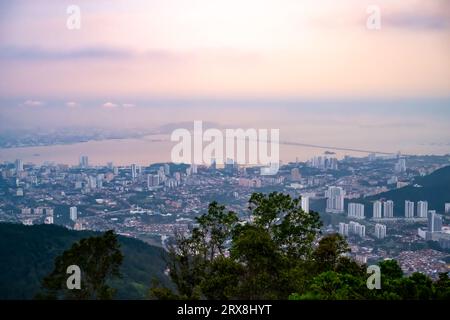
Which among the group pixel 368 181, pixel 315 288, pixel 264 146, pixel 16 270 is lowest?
pixel 16 270

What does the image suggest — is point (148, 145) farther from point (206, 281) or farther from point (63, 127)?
point (206, 281)

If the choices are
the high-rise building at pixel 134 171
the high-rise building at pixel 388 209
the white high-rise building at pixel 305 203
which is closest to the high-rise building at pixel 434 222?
the high-rise building at pixel 388 209

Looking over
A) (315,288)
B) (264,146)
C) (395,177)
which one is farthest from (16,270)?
(395,177)

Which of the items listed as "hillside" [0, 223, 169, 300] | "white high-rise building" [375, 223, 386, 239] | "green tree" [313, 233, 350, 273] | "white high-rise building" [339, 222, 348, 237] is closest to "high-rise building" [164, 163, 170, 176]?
"hillside" [0, 223, 169, 300]

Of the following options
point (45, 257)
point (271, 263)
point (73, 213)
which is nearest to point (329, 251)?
point (271, 263)

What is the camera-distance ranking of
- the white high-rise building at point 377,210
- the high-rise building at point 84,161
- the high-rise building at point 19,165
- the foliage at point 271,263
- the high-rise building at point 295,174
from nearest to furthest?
the foliage at point 271,263, the high-rise building at point 19,165, the high-rise building at point 84,161, the high-rise building at point 295,174, the white high-rise building at point 377,210

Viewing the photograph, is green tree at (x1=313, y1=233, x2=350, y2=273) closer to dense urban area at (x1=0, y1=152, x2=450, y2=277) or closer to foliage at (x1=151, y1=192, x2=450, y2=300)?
foliage at (x1=151, y1=192, x2=450, y2=300)

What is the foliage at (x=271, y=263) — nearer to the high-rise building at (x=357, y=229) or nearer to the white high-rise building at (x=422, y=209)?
the high-rise building at (x=357, y=229)
